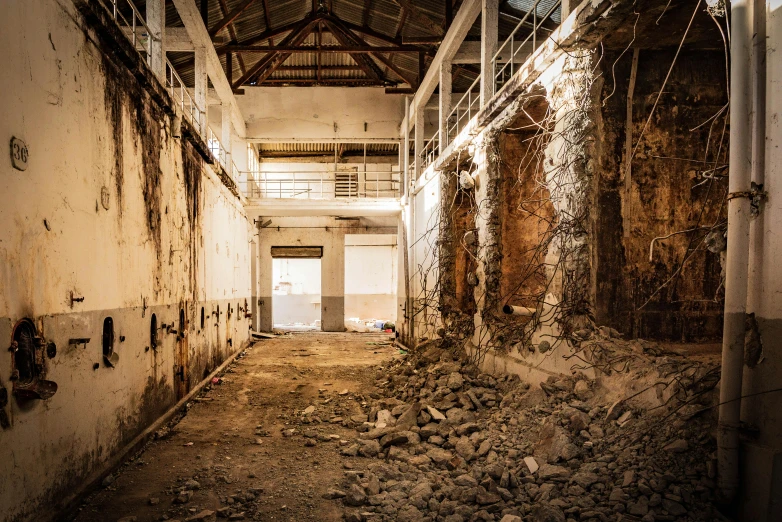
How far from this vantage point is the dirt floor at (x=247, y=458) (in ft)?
12.0

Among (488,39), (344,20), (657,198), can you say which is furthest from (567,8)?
(344,20)

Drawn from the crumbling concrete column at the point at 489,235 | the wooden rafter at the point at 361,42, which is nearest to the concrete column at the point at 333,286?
the wooden rafter at the point at 361,42

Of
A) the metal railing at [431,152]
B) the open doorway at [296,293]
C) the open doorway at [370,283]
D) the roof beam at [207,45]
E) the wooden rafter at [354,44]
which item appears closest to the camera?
the roof beam at [207,45]

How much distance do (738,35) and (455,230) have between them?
6776 mm

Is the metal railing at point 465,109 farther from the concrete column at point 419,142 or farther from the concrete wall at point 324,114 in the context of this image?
the concrete wall at point 324,114

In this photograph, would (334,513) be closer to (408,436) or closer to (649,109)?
(408,436)

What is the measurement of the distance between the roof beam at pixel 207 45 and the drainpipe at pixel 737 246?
8.48 metres

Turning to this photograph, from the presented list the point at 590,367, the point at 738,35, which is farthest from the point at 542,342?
the point at 738,35

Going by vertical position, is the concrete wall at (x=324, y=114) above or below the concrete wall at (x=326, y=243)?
above

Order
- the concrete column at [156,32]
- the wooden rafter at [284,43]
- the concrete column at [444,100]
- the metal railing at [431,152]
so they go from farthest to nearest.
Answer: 1. the wooden rafter at [284,43]
2. the metal railing at [431,152]
3. the concrete column at [444,100]
4. the concrete column at [156,32]

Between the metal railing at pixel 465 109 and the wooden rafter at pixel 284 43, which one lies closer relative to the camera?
the metal railing at pixel 465 109

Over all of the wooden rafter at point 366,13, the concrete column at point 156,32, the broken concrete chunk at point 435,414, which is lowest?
the broken concrete chunk at point 435,414

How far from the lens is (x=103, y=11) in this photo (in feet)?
13.3

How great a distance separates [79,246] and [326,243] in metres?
15.1
